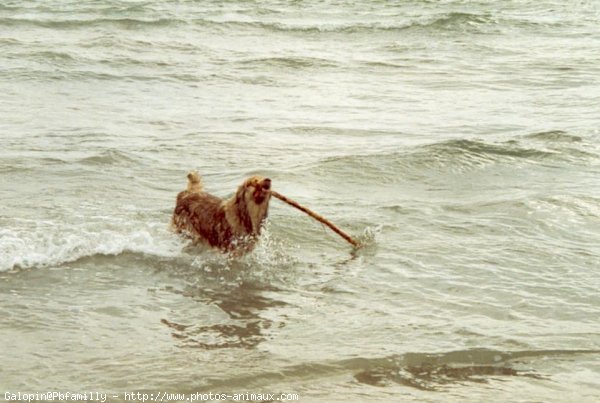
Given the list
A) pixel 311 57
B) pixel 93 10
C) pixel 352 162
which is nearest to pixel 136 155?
pixel 352 162

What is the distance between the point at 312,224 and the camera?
28.4 feet

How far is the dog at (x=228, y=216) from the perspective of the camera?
7.30 m

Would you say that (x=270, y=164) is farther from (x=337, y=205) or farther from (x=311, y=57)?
(x=311, y=57)

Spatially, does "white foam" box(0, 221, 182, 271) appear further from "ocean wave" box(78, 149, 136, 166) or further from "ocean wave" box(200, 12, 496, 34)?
"ocean wave" box(200, 12, 496, 34)

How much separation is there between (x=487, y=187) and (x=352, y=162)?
5.01ft

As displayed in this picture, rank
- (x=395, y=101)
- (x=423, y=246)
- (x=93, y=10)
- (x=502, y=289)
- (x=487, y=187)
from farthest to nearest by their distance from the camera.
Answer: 1. (x=93, y=10)
2. (x=395, y=101)
3. (x=487, y=187)
4. (x=423, y=246)
5. (x=502, y=289)

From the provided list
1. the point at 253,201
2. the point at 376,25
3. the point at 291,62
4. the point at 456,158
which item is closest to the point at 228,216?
the point at 253,201

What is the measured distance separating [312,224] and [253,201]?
1.43 meters

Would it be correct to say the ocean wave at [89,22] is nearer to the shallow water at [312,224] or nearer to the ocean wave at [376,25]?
the ocean wave at [376,25]

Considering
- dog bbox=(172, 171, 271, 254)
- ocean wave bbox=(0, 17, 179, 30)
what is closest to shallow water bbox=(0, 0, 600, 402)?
dog bbox=(172, 171, 271, 254)

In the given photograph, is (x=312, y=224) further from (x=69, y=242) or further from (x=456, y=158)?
(x=456, y=158)

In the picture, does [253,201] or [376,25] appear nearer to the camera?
[253,201]

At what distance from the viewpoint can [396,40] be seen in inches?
826

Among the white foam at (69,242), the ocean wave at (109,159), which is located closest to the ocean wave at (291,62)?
the ocean wave at (109,159)
